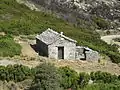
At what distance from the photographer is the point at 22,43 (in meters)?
43.5

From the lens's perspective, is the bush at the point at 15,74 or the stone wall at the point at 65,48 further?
the stone wall at the point at 65,48

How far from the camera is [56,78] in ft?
81.4

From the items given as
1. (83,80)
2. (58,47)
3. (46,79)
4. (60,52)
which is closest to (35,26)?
(60,52)

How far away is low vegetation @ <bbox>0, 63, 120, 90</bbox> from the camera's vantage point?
24453 millimetres

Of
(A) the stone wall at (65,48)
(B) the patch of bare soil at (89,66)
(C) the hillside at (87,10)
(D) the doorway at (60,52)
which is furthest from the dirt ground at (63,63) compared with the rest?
(C) the hillside at (87,10)

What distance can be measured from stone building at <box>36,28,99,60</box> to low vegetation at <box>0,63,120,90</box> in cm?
1044

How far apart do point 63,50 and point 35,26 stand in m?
15.2

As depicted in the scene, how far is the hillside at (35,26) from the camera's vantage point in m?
48.9

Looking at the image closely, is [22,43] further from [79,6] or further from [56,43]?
[79,6]

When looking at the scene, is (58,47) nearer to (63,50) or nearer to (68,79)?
(63,50)

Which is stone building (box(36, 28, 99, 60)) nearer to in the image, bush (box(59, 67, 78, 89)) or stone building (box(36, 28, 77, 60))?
stone building (box(36, 28, 77, 60))

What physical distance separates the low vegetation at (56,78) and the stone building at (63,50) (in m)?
10.4

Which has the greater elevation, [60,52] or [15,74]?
[15,74]

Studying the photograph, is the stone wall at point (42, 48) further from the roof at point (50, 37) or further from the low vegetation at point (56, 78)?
the low vegetation at point (56, 78)
